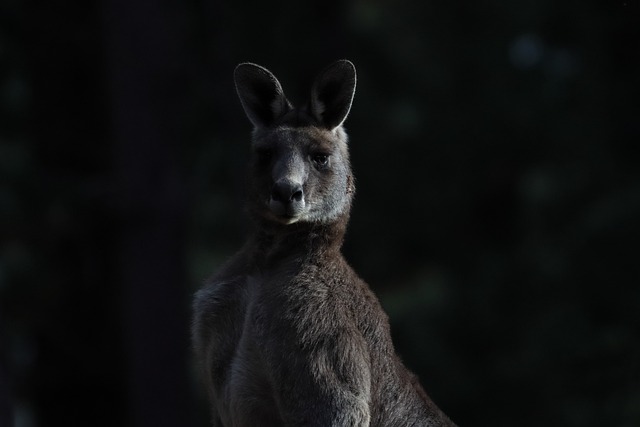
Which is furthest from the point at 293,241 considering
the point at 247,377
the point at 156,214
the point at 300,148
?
the point at 156,214

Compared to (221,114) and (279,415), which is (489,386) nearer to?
(221,114)

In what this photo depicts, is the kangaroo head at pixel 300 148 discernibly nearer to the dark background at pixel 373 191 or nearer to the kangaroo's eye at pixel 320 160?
the kangaroo's eye at pixel 320 160

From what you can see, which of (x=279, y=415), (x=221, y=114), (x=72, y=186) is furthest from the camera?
(x=221, y=114)

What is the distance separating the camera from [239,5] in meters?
19.6

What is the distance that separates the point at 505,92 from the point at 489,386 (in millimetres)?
5314

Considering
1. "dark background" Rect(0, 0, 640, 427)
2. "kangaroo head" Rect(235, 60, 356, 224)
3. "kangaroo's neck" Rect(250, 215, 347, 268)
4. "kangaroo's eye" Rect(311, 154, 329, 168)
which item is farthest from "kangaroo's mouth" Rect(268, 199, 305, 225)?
"dark background" Rect(0, 0, 640, 427)

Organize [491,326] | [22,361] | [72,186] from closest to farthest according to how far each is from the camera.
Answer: [72,186], [22,361], [491,326]

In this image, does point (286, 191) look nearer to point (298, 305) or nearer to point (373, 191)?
point (298, 305)

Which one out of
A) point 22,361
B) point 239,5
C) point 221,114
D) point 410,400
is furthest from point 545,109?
point 410,400

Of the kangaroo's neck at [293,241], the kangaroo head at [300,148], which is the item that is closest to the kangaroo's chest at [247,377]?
the kangaroo's neck at [293,241]

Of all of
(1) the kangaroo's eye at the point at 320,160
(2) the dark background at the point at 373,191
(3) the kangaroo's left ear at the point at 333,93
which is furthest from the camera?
(2) the dark background at the point at 373,191

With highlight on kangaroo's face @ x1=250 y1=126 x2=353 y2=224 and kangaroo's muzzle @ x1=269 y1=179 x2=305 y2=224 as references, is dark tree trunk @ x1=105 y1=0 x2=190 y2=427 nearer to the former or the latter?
highlight on kangaroo's face @ x1=250 y1=126 x2=353 y2=224

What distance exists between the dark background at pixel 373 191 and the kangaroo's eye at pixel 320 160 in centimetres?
460

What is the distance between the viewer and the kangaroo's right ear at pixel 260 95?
6699mm
